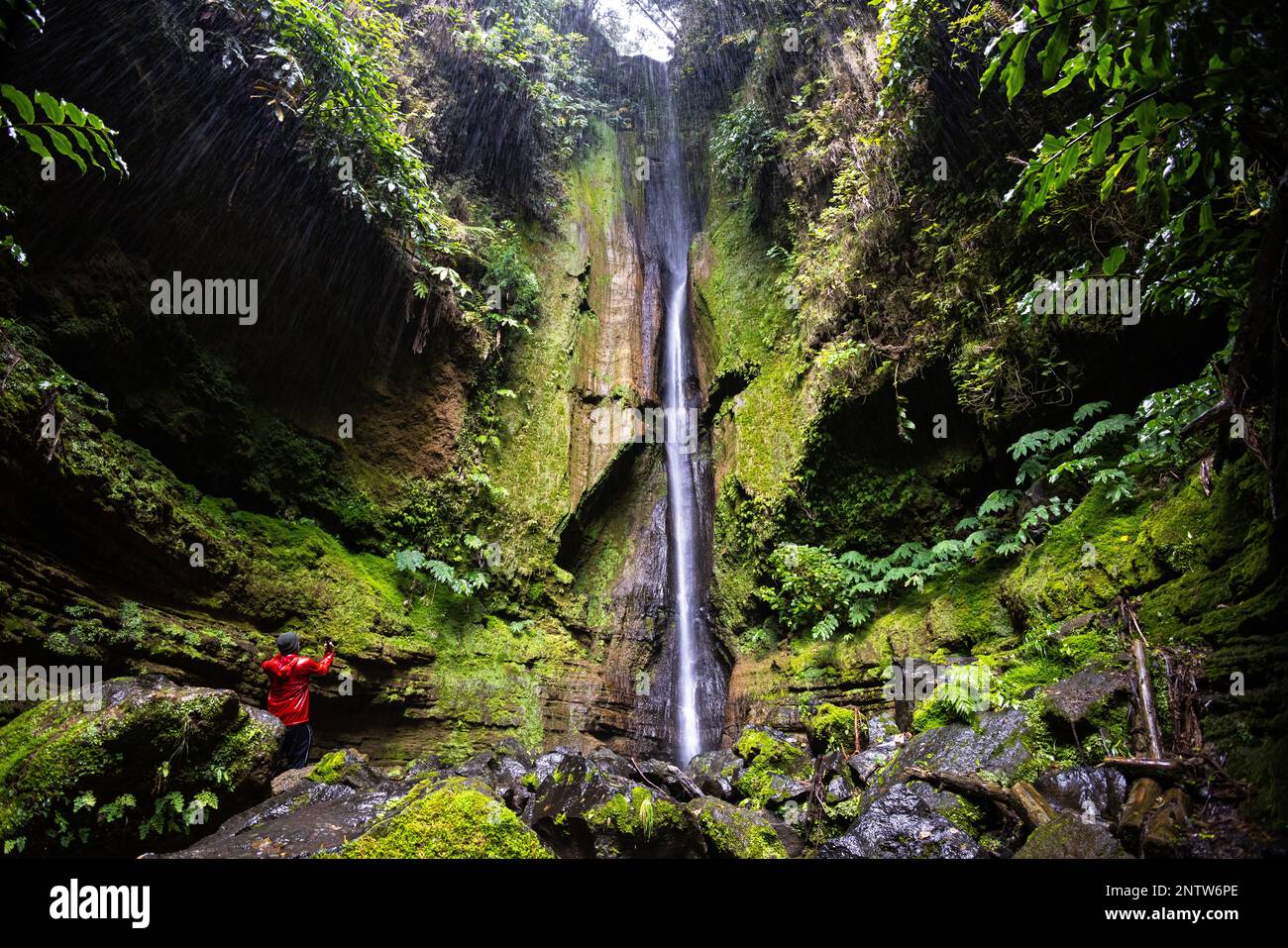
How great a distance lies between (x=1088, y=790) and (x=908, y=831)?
109 centimetres

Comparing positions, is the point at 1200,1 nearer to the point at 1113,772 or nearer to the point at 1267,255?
the point at 1267,255

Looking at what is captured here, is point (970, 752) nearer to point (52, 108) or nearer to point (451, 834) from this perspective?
point (451, 834)

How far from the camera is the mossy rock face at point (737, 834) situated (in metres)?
4.29

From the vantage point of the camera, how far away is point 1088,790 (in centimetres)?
353

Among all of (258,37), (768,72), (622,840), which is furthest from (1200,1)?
(768,72)

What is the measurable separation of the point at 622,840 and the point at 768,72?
13996 mm

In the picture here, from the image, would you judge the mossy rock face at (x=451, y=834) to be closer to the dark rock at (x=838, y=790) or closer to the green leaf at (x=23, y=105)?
the dark rock at (x=838, y=790)

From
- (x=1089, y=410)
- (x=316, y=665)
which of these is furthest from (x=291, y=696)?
(x=1089, y=410)

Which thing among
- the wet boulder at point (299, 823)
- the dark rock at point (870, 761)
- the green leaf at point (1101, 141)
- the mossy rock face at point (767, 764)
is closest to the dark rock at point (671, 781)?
the mossy rock face at point (767, 764)

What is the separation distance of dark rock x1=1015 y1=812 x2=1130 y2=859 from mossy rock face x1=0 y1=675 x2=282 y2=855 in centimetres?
564

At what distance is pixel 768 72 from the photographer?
1220 centimetres

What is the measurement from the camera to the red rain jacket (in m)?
6.00
